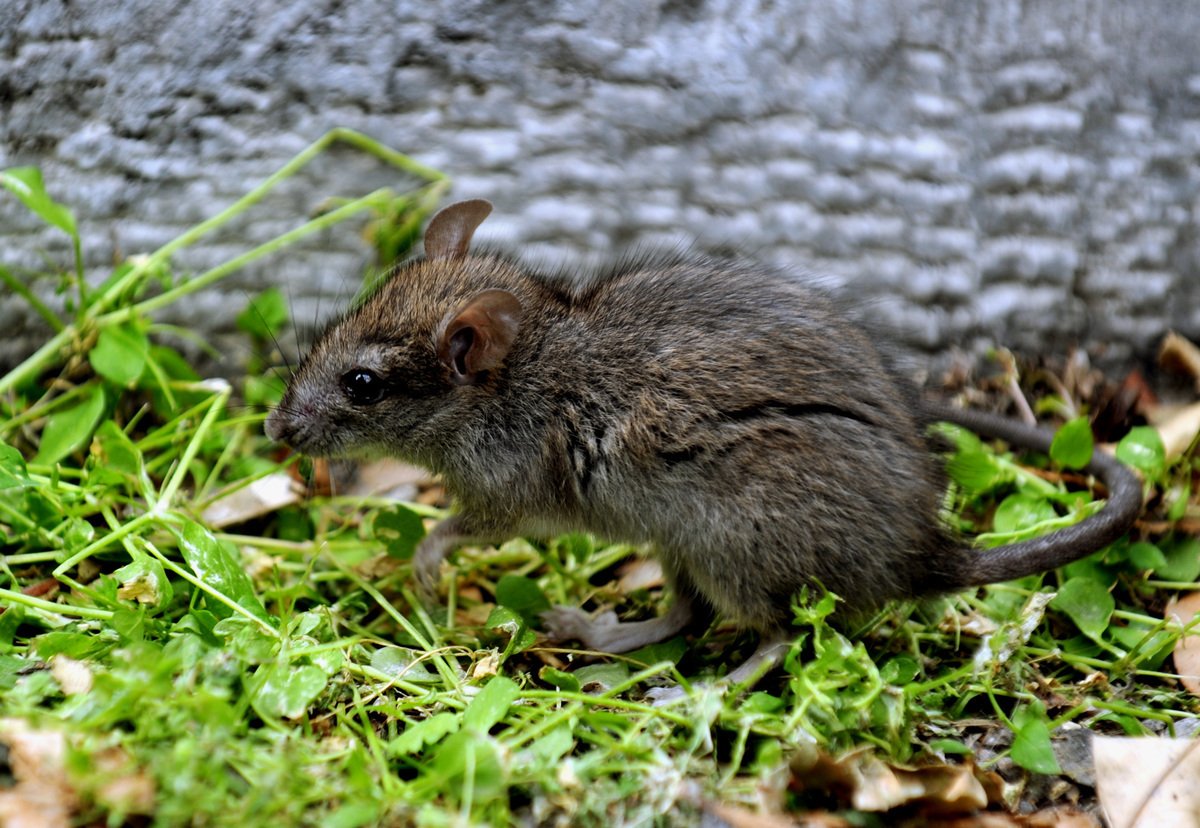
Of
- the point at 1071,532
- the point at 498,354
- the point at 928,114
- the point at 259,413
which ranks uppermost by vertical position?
the point at 928,114

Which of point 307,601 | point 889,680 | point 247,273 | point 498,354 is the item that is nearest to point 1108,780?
point 889,680

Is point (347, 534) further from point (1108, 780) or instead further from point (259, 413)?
point (1108, 780)

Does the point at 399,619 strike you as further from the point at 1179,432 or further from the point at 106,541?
the point at 1179,432

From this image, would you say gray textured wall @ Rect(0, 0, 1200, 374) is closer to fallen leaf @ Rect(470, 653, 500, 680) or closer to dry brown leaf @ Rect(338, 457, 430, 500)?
dry brown leaf @ Rect(338, 457, 430, 500)

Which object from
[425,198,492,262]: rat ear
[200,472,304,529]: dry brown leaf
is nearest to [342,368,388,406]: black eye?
[425,198,492,262]: rat ear

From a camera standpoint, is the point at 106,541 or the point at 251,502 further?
the point at 251,502

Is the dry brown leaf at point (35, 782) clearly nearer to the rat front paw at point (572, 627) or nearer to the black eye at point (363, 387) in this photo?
the black eye at point (363, 387)

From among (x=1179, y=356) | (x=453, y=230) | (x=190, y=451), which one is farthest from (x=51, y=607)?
(x=1179, y=356)
